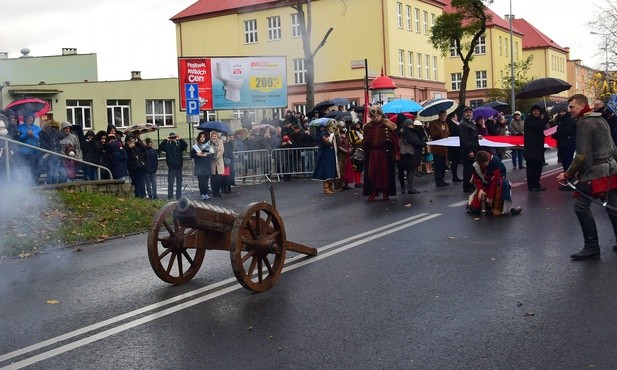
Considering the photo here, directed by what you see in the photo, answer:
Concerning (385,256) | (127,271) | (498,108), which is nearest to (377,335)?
(385,256)

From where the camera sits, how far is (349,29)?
2443 inches

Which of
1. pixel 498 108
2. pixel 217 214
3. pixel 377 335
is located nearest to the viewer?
pixel 377 335

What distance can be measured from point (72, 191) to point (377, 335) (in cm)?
1171

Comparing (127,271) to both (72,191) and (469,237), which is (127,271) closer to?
(469,237)

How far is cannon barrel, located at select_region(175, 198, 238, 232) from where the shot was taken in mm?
8609

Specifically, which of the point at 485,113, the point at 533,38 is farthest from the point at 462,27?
the point at 533,38

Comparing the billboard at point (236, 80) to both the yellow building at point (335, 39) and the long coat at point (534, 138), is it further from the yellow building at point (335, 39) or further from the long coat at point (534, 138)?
the long coat at point (534, 138)

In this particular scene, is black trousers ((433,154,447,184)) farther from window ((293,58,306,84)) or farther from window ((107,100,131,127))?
window ((293,58,306,84))

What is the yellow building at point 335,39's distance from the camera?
4688 centimetres

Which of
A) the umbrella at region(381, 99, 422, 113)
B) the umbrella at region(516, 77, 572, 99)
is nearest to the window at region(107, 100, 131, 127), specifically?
the umbrella at region(381, 99, 422, 113)

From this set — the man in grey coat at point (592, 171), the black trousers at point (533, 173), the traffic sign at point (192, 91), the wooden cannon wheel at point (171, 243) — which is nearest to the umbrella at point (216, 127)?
the traffic sign at point (192, 91)

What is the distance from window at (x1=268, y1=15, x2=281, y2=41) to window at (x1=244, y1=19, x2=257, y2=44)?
4.08 feet

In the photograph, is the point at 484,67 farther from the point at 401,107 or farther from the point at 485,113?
the point at 401,107

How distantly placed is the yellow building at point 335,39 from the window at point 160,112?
557 cm
